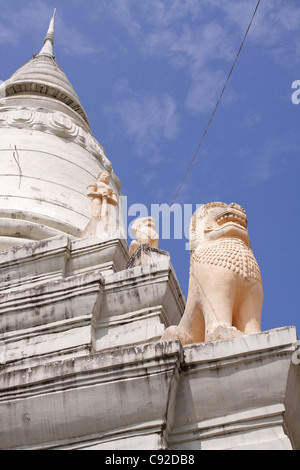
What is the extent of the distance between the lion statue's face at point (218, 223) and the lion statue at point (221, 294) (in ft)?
0.41

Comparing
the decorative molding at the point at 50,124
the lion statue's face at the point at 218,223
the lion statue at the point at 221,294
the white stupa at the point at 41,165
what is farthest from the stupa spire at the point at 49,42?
the lion statue at the point at 221,294

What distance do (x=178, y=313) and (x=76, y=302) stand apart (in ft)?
4.03

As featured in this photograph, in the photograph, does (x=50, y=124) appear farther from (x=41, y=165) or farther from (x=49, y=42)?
(x=49, y=42)

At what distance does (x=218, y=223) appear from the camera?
784 cm

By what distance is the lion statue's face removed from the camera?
25.2ft

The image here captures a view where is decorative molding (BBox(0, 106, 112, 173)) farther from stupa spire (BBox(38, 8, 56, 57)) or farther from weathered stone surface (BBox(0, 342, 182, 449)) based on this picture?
weathered stone surface (BBox(0, 342, 182, 449))

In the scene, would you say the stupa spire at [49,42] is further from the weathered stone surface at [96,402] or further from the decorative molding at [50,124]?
the weathered stone surface at [96,402]

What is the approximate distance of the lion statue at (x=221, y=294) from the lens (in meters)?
6.82

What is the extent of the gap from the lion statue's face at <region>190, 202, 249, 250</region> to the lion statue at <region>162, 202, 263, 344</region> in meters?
0.13

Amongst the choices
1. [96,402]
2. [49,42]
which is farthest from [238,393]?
[49,42]

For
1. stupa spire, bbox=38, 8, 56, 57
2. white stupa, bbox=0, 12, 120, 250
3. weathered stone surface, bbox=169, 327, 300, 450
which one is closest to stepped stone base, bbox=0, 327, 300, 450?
weathered stone surface, bbox=169, 327, 300, 450
